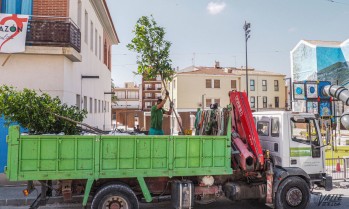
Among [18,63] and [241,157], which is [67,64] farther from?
[241,157]

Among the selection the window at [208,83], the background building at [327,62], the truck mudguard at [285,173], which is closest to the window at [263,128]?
the truck mudguard at [285,173]

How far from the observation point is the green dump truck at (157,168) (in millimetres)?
6285

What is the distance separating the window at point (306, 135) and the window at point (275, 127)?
0.36 m

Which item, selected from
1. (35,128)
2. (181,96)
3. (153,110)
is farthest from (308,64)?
(35,128)

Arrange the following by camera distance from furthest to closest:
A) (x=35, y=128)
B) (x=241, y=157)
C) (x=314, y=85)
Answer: (x=314, y=85), (x=35, y=128), (x=241, y=157)

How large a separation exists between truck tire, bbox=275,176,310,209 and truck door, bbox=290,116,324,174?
0.42 m

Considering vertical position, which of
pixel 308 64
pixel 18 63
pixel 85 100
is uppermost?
pixel 308 64

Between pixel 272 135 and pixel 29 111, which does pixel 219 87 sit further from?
pixel 29 111

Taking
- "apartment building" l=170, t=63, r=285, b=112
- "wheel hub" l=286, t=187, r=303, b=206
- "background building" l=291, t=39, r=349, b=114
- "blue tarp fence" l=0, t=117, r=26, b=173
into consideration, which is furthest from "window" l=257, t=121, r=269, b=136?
"apartment building" l=170, t=63, r=285, b=112

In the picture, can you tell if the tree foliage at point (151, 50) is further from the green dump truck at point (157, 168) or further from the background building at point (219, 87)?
the background building at point (219, 87)

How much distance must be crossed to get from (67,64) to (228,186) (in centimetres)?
729

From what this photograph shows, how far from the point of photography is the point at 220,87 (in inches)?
1828

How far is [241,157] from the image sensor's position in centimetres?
737

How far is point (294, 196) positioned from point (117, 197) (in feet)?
14.3
